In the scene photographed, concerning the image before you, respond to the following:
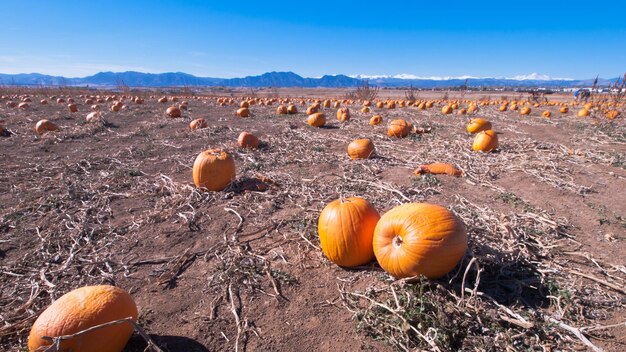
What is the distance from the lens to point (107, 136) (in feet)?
36.2

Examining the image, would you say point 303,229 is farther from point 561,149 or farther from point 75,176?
point 561,149

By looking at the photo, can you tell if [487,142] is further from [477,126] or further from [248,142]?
[248,142]

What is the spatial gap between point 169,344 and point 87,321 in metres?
0.61

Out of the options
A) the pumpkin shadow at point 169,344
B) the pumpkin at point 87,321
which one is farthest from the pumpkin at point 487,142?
the pumpkin at point 87,321

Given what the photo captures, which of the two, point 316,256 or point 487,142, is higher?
point 487,142

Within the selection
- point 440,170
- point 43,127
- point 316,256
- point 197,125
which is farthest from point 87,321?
point 43,127

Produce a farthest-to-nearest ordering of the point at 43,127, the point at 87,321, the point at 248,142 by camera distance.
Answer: the point at 43,127 < the point at 248,142 < the point at 87,321

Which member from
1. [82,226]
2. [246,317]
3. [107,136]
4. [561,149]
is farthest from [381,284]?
[107,136]

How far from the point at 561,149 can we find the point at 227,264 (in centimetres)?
844

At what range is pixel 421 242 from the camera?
2.67 meters

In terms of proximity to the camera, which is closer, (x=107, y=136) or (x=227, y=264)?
(x=227, y=264)

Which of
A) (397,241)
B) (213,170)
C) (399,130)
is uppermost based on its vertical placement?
(397,241)

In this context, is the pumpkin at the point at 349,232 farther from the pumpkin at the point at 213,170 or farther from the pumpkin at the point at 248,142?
the pumpkin at the point at 248,142

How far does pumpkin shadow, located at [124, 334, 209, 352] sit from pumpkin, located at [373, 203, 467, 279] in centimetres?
166
